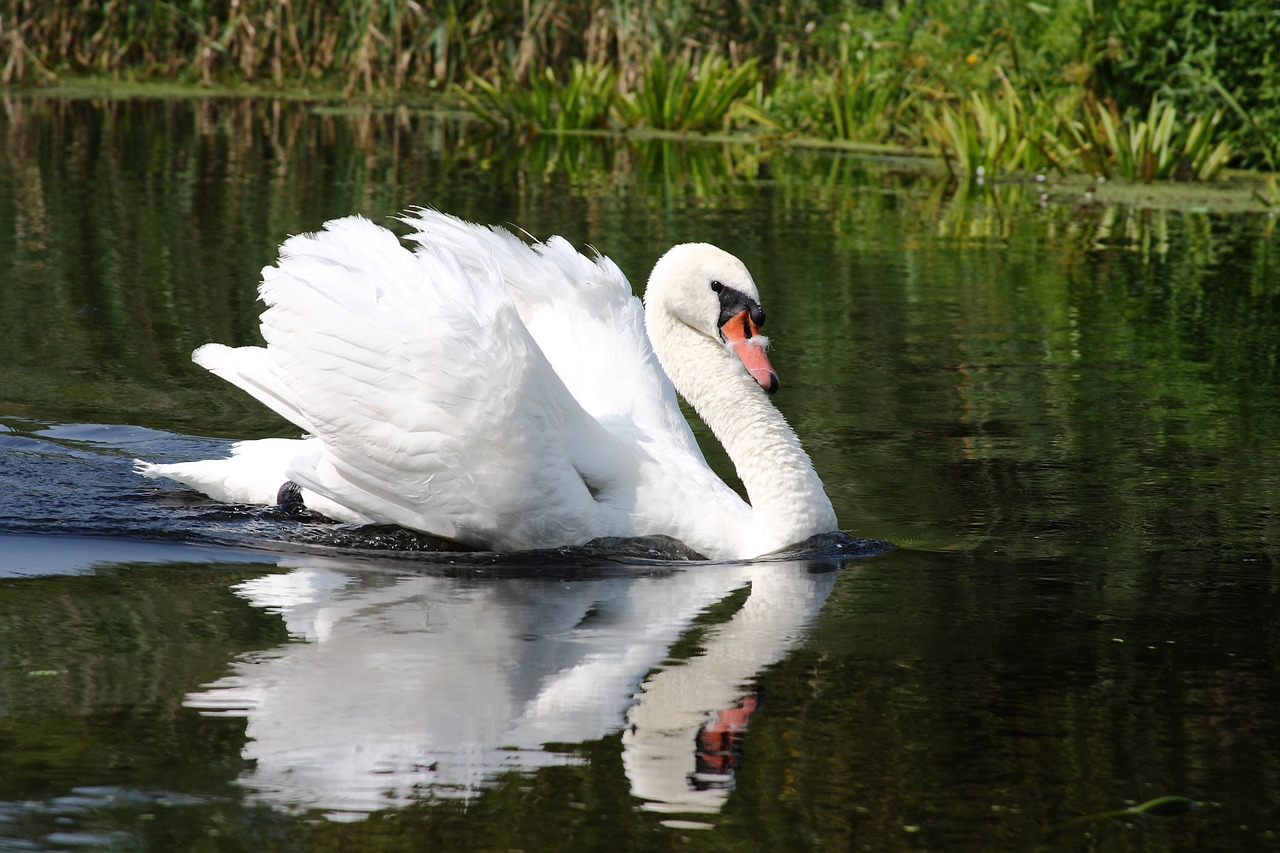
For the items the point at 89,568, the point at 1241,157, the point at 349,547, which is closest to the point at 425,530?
the point at 349,547

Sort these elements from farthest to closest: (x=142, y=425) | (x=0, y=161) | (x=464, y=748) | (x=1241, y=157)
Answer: (x=1241, y=157) → (x=0, y=161) → (x=142, y=425) → (x=464, y=748)

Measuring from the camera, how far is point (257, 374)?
5.97 meters

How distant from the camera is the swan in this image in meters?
5.49

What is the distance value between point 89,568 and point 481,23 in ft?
62.0

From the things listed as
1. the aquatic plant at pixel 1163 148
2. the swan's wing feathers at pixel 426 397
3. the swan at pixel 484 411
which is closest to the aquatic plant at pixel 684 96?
the aquatic plant at pixel 1163 148

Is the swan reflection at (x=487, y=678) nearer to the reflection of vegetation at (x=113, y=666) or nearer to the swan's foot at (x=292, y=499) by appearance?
the reflection of vegetation at (x=113, y=666)

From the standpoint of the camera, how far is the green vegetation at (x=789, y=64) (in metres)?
16.2

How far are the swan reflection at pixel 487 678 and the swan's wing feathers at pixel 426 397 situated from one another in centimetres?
26

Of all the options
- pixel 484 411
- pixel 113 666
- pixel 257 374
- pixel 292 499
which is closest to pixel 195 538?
pixel 292 499

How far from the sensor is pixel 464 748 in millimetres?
3791

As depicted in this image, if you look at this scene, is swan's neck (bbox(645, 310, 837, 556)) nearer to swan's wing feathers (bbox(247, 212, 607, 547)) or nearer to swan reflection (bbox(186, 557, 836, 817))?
swan reflection (bbox(186, 557, 836, 817))

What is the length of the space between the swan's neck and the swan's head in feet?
0.27

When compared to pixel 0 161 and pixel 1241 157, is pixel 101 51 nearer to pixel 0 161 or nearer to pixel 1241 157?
pixel 0 161

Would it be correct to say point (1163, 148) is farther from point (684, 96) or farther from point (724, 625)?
point (724, 625)
